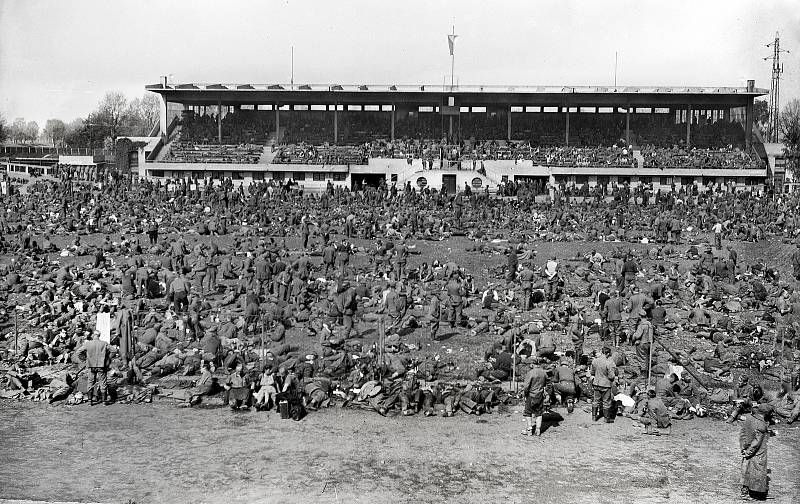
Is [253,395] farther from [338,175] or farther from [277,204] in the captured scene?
[338,175]

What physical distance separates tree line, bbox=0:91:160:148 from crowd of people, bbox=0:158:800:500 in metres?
60.9

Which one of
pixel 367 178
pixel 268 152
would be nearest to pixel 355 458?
pixel 367 178

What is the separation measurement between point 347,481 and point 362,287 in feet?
39.0

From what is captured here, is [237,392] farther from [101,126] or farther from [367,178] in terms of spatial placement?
[101,126]

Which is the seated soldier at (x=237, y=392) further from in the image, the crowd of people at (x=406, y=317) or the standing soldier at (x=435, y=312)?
the standing soldier at (x=435, y=312)

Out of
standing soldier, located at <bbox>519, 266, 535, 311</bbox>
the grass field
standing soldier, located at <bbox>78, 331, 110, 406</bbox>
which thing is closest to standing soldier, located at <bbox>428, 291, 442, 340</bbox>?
standing soldier, located at <bbox>519, 266, 535, 311</bbox>

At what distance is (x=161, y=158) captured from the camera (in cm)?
6888

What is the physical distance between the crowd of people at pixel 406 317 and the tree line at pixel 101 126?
6089cm

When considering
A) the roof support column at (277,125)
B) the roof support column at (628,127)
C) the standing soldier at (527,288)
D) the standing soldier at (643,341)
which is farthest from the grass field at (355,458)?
the roof support column at (628,127)

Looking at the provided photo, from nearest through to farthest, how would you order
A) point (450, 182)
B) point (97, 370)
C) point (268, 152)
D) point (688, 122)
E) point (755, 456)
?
point (755, 456)
point (97, 370)
point (450, 182)
point (268, 152)
point (688, 122)

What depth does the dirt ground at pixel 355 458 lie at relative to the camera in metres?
12.9

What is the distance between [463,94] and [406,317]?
167 ft

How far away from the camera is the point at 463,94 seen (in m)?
72.0

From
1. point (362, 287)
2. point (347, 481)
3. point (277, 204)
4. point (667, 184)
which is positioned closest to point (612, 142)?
point (667, 184)
